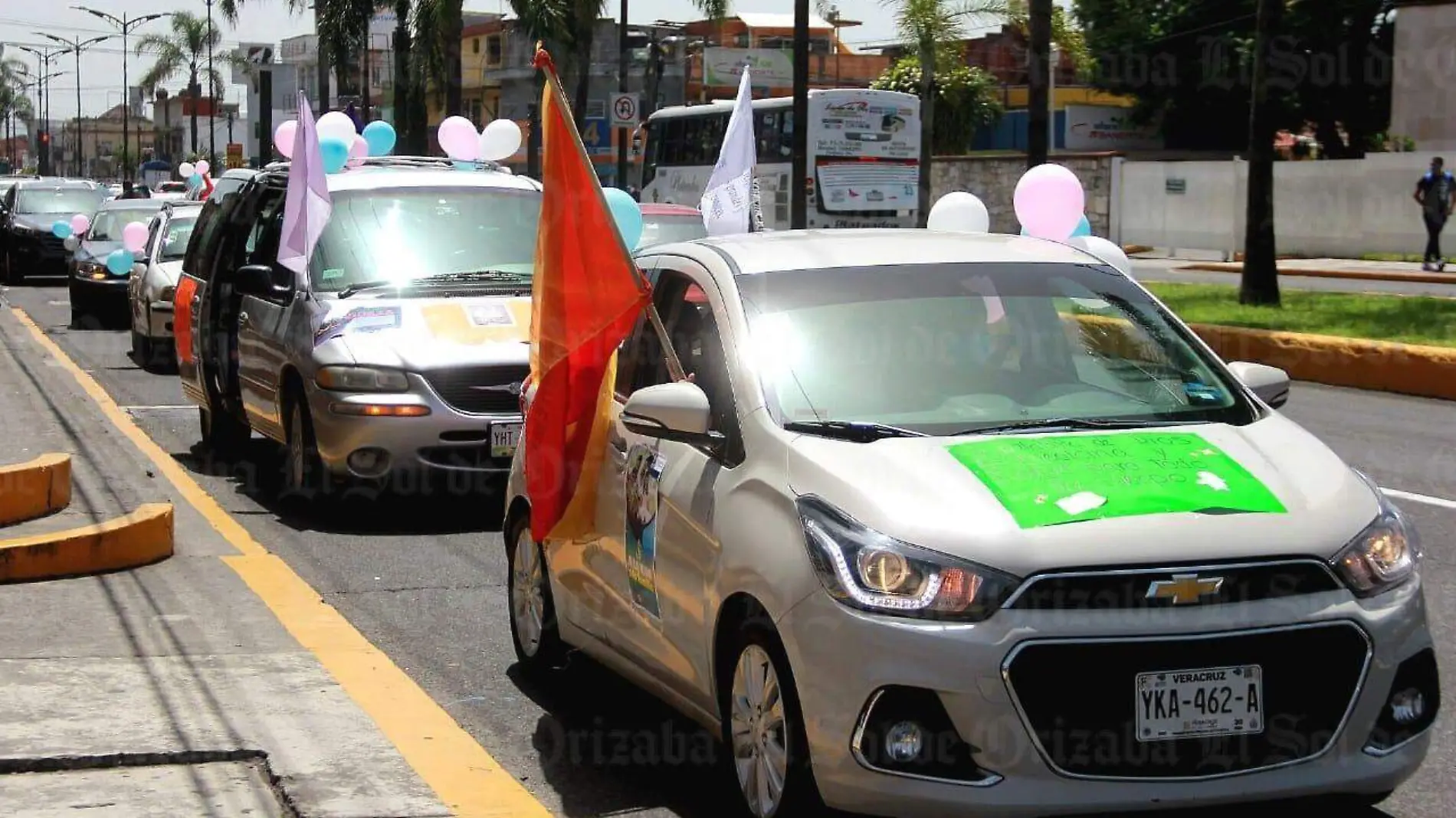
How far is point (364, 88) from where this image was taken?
50.1 meters

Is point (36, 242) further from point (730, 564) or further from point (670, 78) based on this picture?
point (670, 78)

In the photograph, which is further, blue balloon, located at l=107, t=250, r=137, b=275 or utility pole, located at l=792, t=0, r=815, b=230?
utility pole, located at l=792, t=0, r=815, b=230

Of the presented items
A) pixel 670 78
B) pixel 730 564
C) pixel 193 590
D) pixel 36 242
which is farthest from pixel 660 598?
pixel 670 78

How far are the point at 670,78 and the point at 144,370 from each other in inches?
2605

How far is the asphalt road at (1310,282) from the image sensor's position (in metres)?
27.3

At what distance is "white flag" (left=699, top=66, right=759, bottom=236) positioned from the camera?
12195mm

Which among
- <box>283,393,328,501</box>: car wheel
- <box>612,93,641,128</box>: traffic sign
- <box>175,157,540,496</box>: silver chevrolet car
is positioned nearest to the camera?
<box>175,157,540,496</box>: silver chevrolet car

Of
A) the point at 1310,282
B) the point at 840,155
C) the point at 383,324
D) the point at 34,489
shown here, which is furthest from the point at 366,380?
→ the point at 840,155

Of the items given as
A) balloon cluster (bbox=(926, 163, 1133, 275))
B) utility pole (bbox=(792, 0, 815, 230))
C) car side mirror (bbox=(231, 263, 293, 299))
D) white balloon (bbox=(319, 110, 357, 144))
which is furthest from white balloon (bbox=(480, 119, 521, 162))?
utility pole (bbox=(792, 0, 815, 230))

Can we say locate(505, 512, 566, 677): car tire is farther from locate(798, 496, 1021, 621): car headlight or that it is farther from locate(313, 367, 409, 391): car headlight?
locate(313, 367, 409, 391): car headlight

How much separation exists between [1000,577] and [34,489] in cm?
637

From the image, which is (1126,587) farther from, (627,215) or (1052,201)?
(627,215)

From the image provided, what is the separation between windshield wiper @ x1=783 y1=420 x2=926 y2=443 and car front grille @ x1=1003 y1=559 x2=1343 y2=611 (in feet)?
2.43

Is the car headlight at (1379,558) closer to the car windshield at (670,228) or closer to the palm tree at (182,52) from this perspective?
the car windshield at (670,228)
